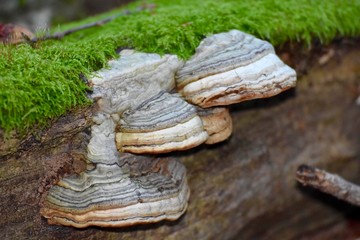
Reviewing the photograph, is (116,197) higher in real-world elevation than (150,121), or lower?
lower

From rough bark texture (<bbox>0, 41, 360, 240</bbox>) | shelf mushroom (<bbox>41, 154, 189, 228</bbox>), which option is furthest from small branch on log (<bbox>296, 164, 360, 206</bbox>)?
shelf mushroom (<bbox>41, 154, 189, 228</bbox>)


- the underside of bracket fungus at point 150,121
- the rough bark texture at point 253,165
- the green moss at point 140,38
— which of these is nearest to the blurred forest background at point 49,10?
the green moss at point 140,38

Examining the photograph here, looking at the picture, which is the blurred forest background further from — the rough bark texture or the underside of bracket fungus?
the underside of bracket fungus

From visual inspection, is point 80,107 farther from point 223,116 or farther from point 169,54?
point 223,116

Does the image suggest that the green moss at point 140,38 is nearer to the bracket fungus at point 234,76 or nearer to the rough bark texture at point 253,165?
the rough bark texture at point 253,165

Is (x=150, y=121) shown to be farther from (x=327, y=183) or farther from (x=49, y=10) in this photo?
(x=49, y=10)

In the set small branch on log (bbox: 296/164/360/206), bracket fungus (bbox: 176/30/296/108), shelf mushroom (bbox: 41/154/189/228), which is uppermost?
bracket fungus (bbox: 176/30/296/108)

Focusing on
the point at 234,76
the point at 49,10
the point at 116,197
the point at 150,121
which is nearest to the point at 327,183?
the point at 234,76
